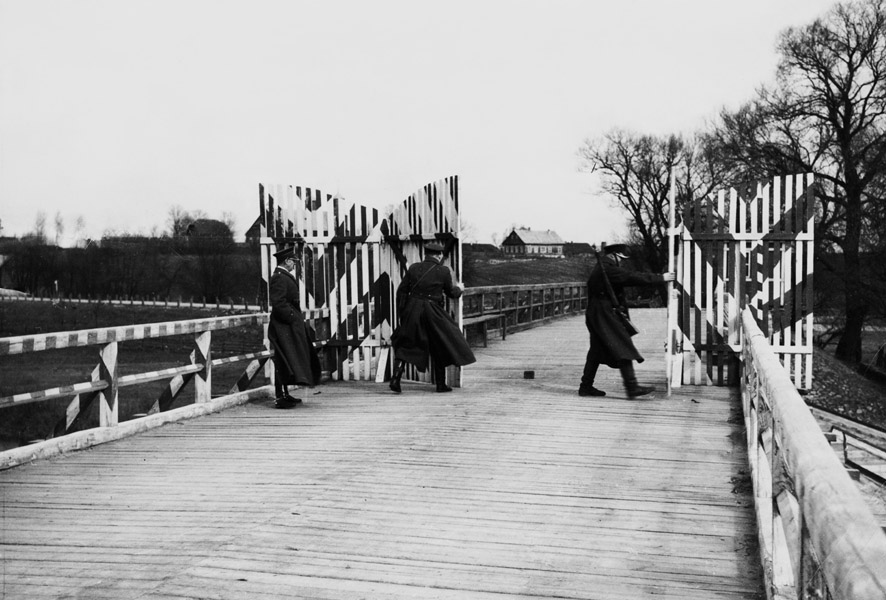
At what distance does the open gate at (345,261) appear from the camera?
11102 millimetres

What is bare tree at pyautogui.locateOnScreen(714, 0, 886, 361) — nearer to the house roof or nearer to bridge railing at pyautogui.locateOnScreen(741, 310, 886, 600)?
bridge railing at pyautogui.locateOnScreen(741, 310, 886, 600)

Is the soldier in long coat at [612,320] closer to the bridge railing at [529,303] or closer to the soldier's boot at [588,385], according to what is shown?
the soldier's boot at [588,385]

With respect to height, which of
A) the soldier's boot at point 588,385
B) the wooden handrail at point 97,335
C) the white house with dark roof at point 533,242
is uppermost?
the white house with dark roof at point 533,242

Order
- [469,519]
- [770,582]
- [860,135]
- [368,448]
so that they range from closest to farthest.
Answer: [770,582], [469,519], [368,448], [860,135]

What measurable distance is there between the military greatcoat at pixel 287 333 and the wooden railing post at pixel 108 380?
6.40ft

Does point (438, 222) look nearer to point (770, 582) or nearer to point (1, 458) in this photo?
point (1, 458)

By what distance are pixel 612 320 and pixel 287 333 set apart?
3218mm

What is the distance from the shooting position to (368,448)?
7.17 metres

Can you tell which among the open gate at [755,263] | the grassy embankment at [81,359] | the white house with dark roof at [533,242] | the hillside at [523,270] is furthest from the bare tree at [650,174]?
the white house with dark roof at [533,242]

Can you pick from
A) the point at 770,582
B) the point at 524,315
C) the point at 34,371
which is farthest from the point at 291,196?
the point at 34,371

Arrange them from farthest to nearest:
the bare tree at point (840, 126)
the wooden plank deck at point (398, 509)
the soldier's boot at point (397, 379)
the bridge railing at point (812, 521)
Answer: the bare tree at point (840, 126) → the soldier's boot at point (397, 379) → the wooden plank deck at point (398, 509) → the bridge railing at point (812, 521)

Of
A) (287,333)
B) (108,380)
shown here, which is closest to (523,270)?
(287,333)

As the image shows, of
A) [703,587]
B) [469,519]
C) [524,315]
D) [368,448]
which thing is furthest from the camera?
[524,315]

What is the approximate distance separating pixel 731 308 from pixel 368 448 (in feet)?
15.8
